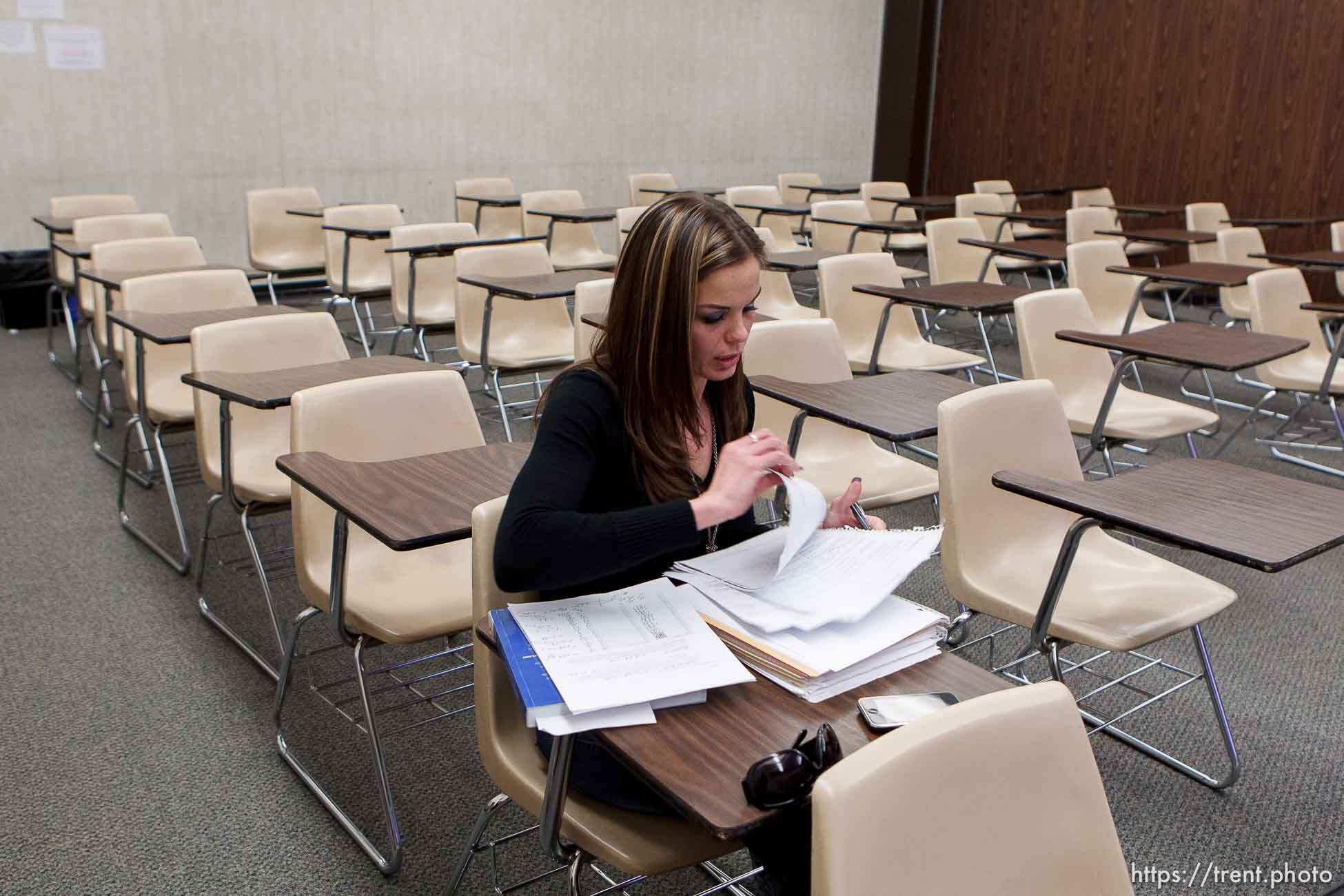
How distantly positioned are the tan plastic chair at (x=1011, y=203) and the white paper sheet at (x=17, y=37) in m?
6.71

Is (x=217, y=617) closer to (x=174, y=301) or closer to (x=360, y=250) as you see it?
(x=174, y=301)

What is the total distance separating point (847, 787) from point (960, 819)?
18 cm

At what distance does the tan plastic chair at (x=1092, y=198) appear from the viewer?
844 cm

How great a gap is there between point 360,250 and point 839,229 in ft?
10.1

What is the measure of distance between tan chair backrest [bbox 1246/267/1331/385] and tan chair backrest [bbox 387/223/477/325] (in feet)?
11.3

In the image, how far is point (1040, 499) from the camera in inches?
83.3

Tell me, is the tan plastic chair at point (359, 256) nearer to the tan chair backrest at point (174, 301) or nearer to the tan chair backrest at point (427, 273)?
the tan chair backrest at point (427, 273)

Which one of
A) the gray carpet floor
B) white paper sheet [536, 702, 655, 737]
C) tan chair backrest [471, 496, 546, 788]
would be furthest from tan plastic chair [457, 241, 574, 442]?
white paper sheet [536, 702, 655, 737]

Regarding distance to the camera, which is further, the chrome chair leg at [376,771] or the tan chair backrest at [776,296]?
the tan chair backrest at [776,296]

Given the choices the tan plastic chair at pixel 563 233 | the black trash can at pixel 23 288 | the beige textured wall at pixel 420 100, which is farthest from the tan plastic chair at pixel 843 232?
the black trash can at pixel 23 288

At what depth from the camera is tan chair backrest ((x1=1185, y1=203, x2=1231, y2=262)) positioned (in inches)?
298

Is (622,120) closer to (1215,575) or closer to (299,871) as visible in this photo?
(1215,575)

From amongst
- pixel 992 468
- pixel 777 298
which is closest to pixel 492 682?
pixel 992 468

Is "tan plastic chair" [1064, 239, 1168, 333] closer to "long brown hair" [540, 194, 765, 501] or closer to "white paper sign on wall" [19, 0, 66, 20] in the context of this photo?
"long brown hair" [540, 194, 765, 501]
